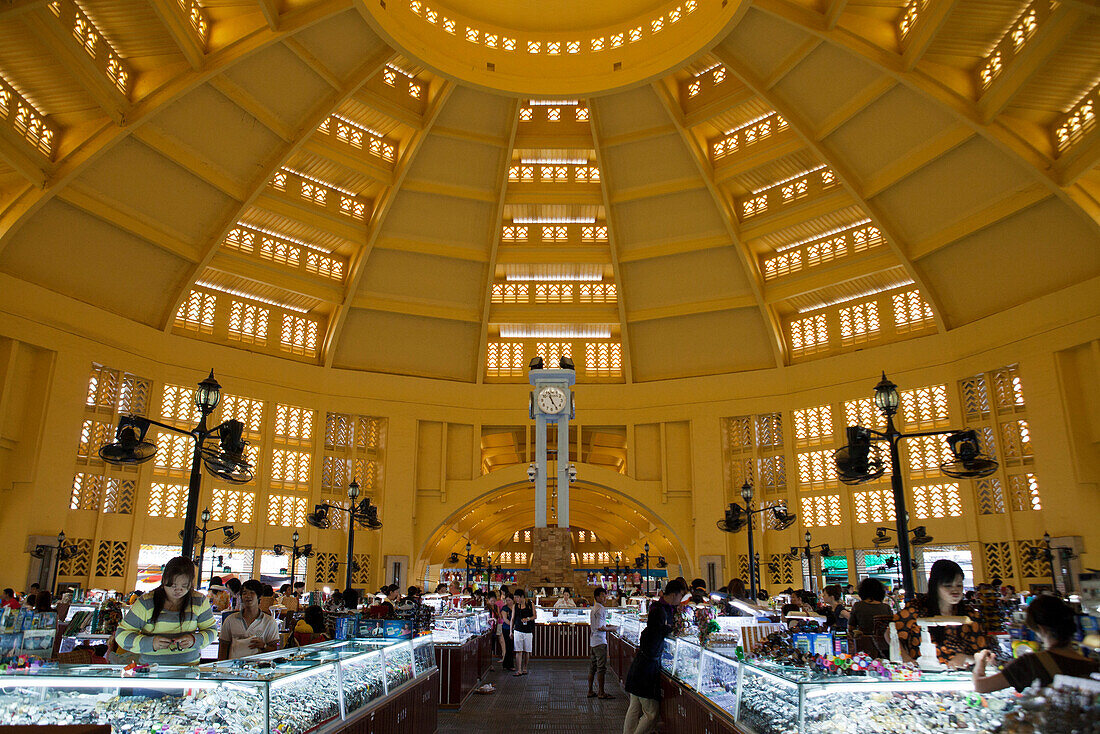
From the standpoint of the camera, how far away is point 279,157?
22.9 metres

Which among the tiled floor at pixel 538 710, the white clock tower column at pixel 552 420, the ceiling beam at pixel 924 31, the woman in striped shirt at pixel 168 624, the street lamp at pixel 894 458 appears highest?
the ceiling beam at pixel 924 31

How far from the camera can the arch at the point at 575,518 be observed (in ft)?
94.1

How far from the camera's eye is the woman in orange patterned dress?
4.91 metres

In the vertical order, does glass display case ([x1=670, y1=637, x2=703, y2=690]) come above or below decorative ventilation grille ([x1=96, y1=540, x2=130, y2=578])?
below

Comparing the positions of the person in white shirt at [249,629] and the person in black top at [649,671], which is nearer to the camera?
the person in white shirt at [249,629]

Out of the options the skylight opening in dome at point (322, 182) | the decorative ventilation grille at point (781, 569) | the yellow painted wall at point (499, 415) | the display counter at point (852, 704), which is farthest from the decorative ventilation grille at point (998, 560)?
the skylight opening in dome at point (322, 182)

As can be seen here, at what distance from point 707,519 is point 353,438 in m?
13.1

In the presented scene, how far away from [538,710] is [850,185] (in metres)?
18.4

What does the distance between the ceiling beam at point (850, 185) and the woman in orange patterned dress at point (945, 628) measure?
18929mm

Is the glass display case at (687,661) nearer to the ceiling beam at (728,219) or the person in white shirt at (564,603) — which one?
the person in white shirt at (564,603)

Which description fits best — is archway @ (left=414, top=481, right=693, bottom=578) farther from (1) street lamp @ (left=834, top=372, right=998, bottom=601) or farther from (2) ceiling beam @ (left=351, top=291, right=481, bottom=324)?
(1) street lamp @ (left=834, top=372, right=998, bottom=601)

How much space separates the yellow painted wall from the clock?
4.46m

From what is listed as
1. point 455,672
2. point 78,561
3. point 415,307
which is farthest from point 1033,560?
point 78,561

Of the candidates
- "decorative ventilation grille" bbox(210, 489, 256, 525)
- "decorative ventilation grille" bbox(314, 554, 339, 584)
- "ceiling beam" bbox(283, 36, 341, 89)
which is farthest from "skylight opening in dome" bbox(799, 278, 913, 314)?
"decorative ventilation grille" bbox(210, 489, 256, 525)
